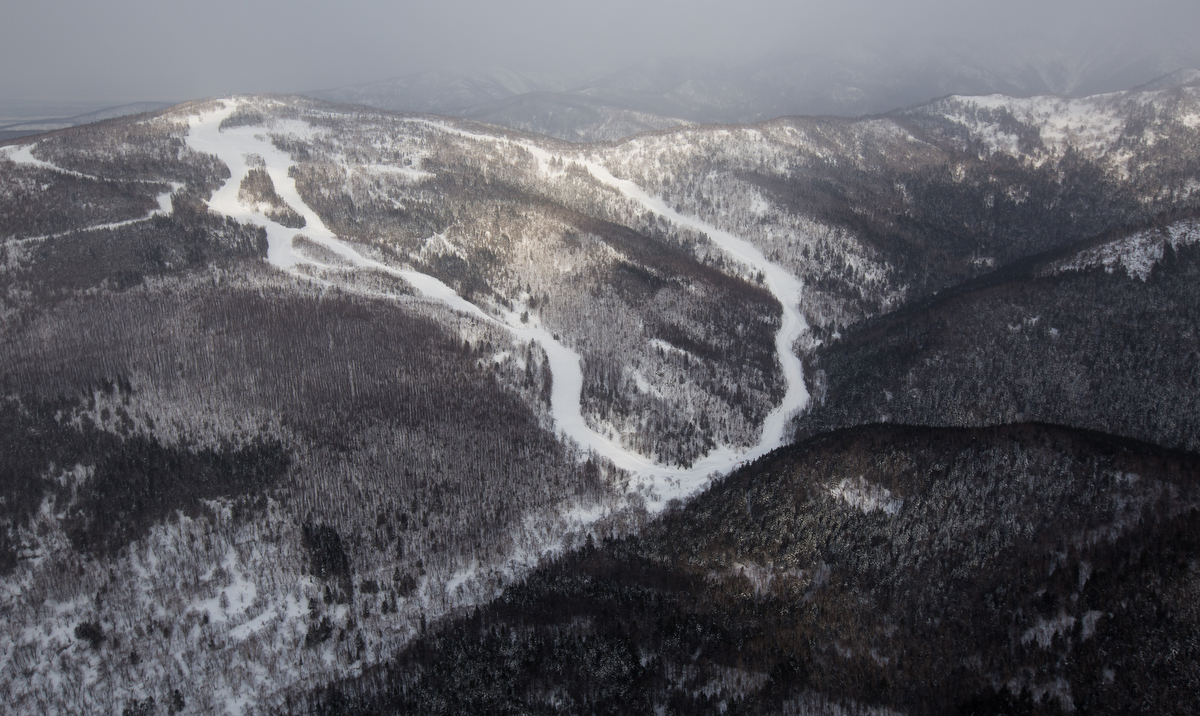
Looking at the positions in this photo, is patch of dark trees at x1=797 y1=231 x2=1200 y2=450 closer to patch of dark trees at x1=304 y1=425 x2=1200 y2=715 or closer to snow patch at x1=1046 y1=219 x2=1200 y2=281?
snow patch at x1=1046 y1=219 x2=1200 y2=281

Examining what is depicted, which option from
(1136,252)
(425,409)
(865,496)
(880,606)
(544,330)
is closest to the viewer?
(880,606)

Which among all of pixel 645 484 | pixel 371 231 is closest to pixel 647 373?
pixel 645 484

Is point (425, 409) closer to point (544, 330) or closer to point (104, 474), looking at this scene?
point (104, 474)

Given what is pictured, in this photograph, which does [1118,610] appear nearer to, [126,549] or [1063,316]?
[1063,316]

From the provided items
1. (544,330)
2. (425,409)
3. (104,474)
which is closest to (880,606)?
(425,409)

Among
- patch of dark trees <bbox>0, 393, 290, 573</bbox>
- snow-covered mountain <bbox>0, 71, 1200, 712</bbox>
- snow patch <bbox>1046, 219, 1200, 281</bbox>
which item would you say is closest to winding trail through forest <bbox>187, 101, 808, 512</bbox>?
snow-covered mountain <bbox>0, 71, 1200, 712</bbox>

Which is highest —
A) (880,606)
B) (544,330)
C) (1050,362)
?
(1050,362)
